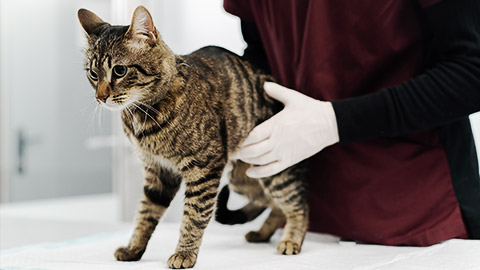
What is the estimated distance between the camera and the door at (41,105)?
2.96 m

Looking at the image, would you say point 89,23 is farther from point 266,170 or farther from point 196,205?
point 266,170

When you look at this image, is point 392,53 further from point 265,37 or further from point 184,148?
point 184,148

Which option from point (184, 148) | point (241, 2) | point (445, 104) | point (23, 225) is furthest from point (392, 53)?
point (23, 225)

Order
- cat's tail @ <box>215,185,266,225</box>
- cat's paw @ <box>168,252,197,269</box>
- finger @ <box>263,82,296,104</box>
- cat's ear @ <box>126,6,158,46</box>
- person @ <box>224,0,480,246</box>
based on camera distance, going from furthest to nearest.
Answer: cat's tail @ <box>215,185,266,225</box> → finger @ <box>263,82,296,104</box> → person @ <box>224,0,480,246</box> → cat's paw @ <box>168,252,197,269</box> → cat's ear @ <box>126,6,158,46</box>

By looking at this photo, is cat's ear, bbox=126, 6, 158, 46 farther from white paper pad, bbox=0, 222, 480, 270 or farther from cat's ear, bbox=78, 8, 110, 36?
white paper pad, bbox=0, 222, 480, 270

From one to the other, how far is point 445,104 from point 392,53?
0.19 m

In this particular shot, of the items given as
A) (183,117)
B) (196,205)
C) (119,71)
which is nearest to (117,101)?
(119,71)

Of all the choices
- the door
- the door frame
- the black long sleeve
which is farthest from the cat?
the door frame

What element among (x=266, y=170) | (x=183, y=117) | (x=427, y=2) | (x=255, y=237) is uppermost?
(x=427, y=2)

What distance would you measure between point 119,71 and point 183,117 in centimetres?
18

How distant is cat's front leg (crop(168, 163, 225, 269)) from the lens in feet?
3.22

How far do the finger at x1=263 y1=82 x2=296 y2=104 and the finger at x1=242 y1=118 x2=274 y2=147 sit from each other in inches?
2.8

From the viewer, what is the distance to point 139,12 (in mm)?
811

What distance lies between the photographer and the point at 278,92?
1.17 metres
